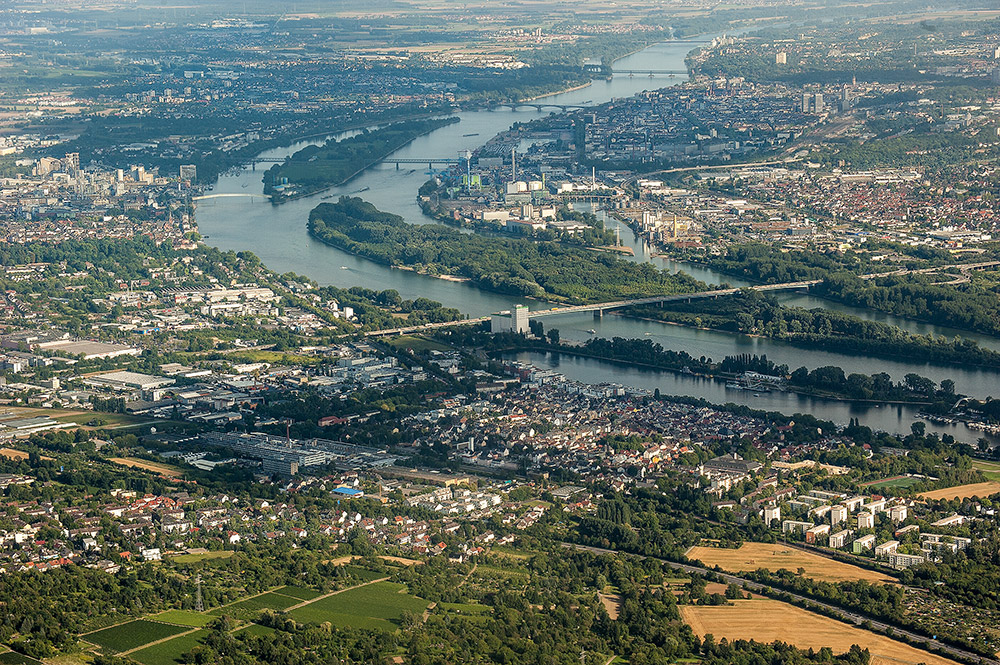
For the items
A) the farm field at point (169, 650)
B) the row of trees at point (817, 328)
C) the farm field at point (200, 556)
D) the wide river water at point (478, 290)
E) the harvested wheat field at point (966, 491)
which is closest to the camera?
the farm field at point (169, 650)

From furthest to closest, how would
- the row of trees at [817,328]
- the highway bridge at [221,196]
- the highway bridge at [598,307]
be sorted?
the highway bridge at [221,196] → the highway bridge at [598,307] → the row of trees at [817,328]

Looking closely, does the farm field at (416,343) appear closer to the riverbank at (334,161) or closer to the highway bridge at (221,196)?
the riverbank at (334,161)

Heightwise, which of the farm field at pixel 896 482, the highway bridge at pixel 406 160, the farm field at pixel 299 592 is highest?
the farm field at pixel 299 592

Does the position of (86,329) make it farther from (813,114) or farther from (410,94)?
(410,94)

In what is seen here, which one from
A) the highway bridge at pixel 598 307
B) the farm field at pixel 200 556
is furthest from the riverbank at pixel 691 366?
the farm field at pixel 200 556

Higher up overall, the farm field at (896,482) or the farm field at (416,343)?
the farm field at (896,482)

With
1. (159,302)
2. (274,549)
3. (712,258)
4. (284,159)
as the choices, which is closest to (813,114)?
(284,159)

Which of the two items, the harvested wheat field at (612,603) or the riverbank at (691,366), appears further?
the riverbank at (691,366)
